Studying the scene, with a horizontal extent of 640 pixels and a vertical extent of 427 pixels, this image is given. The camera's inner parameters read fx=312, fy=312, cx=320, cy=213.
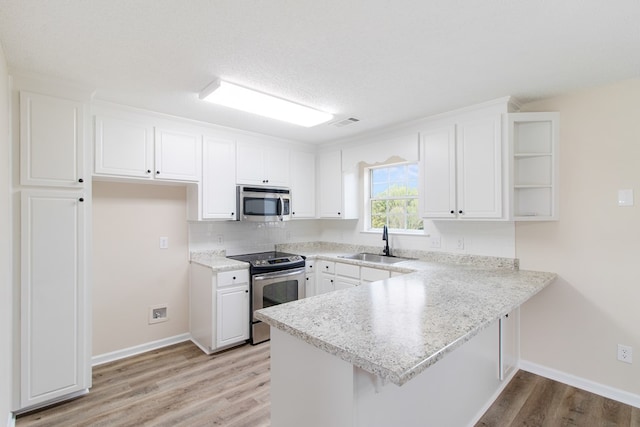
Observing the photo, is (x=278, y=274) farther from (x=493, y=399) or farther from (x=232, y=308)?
(x=493, y=399)

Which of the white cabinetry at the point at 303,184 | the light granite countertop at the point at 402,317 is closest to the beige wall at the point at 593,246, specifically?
the light granite countertop at the point at 402,317

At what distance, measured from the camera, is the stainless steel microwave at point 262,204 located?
3.49 m

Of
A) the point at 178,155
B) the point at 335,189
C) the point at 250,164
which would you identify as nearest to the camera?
the point at 178,155

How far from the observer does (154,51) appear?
5.97 feet

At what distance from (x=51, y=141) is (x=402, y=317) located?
8.54 ft

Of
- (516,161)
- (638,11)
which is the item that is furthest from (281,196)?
(638,11)

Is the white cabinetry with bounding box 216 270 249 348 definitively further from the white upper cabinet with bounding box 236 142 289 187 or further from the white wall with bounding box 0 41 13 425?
the white wall with bounding box 0 41 13 425

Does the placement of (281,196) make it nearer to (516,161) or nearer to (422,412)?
(516,161)

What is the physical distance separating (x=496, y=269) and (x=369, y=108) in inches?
71.7

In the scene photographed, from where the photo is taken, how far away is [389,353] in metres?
1.11

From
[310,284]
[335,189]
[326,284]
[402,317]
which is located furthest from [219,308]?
[402,317]

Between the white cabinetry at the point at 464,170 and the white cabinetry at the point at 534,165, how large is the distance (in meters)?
0.14

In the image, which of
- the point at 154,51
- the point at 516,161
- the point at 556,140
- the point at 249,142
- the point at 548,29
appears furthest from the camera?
the point at 249,142

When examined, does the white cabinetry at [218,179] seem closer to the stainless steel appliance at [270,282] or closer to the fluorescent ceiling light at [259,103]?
the stainless steel appliance at [270,282]
